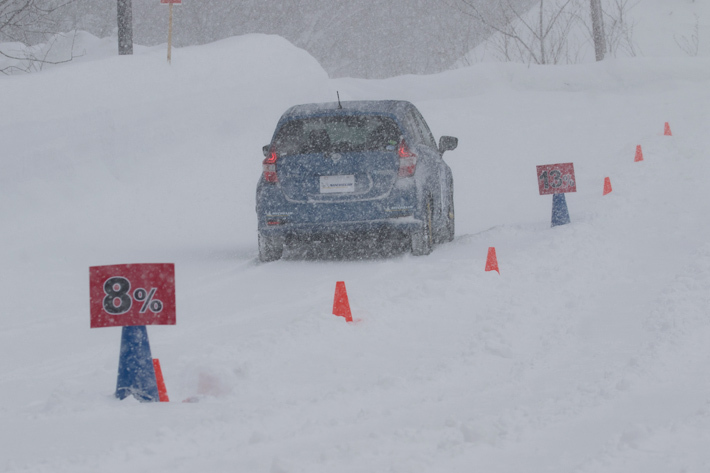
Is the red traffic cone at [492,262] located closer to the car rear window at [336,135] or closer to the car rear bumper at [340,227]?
the car rear bumper at [340,227]

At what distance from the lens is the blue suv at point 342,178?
9352mm

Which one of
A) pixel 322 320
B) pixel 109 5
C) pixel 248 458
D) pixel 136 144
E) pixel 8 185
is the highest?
pixel 109 5

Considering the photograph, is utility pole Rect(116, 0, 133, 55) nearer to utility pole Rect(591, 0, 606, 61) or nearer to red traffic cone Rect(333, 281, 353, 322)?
red traffic cone Rect(333, 281, 353, 322)

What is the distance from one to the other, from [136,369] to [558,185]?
757cm

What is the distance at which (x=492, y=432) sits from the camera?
4.17 metres

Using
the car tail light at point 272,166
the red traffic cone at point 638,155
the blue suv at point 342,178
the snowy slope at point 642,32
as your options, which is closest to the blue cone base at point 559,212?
the blue suv at point 342,178

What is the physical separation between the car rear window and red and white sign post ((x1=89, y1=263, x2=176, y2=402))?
4.54m

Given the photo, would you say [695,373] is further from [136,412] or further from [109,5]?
[109,5]

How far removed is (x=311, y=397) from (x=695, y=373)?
218 centimetres

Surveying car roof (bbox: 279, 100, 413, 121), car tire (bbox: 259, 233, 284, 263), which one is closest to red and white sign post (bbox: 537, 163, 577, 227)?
car roof (bbox: 279, 100, 413, 121)

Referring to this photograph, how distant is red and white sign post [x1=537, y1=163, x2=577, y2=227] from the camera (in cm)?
1129

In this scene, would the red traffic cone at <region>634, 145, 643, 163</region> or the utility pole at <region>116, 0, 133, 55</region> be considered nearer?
the red traffic cone at <region>634, 145, 643, 163</region>

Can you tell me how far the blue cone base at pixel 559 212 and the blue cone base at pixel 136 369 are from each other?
717 cm

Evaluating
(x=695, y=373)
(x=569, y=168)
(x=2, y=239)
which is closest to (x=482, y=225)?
(x=569, y=168)
